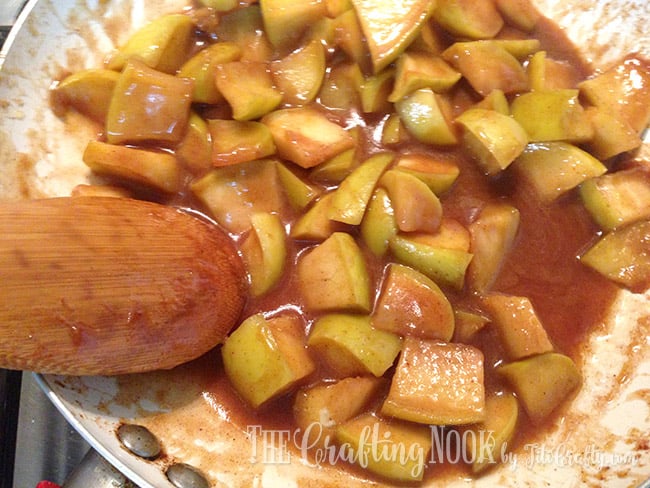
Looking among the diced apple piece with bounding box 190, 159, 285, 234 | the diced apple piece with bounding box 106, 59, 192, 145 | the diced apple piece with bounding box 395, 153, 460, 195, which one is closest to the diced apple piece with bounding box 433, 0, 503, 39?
the diced apple piece with bounding box 395, 153, 460, 195

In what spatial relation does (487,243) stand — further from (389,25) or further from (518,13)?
(518,13)

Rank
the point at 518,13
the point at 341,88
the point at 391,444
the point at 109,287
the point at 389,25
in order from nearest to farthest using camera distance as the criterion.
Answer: the point at 109,287
the point at 391,444
the point at 389,25
the point at 341,88
the point at 518,13

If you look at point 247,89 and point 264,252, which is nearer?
point 264,252

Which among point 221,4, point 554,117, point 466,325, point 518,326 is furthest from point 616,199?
point 221,4

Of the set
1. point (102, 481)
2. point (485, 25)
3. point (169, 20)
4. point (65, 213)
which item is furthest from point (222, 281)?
point (485, 25)

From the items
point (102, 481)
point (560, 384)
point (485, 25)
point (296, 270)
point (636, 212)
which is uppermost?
point (485, 25)

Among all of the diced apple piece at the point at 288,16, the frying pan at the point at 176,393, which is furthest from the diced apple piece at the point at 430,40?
the frying pan at the point at 176,393

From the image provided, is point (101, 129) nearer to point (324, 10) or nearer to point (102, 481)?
point (324, 10)
